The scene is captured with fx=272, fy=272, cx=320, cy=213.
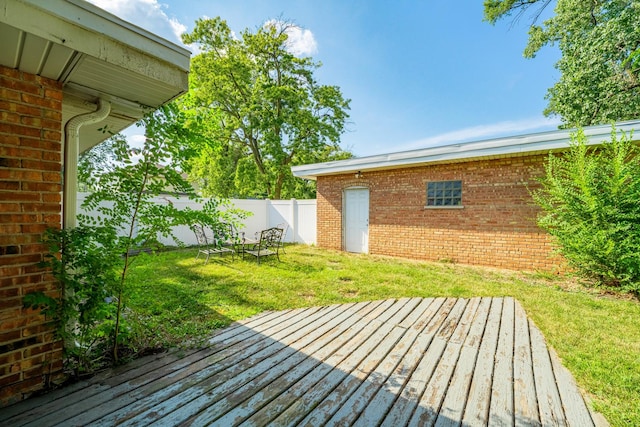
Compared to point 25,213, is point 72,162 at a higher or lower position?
higher

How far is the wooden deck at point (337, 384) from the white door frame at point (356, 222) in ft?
19.4

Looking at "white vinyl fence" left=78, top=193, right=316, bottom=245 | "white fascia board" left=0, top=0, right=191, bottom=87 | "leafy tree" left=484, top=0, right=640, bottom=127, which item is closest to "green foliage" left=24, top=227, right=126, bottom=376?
"white fascia board" left=0, top=0, right=191, bottom=87

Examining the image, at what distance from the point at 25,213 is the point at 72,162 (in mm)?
625

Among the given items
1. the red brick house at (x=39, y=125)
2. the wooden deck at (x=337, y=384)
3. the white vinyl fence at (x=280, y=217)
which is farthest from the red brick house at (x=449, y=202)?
the red brick house at (x=39, y=125)

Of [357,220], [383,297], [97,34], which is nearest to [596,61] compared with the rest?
[357,220]

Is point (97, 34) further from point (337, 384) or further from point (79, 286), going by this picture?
point (337, 384)

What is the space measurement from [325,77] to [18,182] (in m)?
18.1

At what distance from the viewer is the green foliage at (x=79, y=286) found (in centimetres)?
192

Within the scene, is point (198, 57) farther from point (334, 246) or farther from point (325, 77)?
point (334, 246)

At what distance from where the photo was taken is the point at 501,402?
199 cm

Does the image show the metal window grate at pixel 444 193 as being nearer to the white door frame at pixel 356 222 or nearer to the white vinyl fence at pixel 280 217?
the white door frame at pixel 356 222

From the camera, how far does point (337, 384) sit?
217 cm

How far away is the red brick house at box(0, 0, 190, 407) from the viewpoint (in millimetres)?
1632

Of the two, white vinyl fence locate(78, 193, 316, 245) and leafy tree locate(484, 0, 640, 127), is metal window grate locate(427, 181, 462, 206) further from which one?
leafy tree locate(484, 0, 640, 127)
